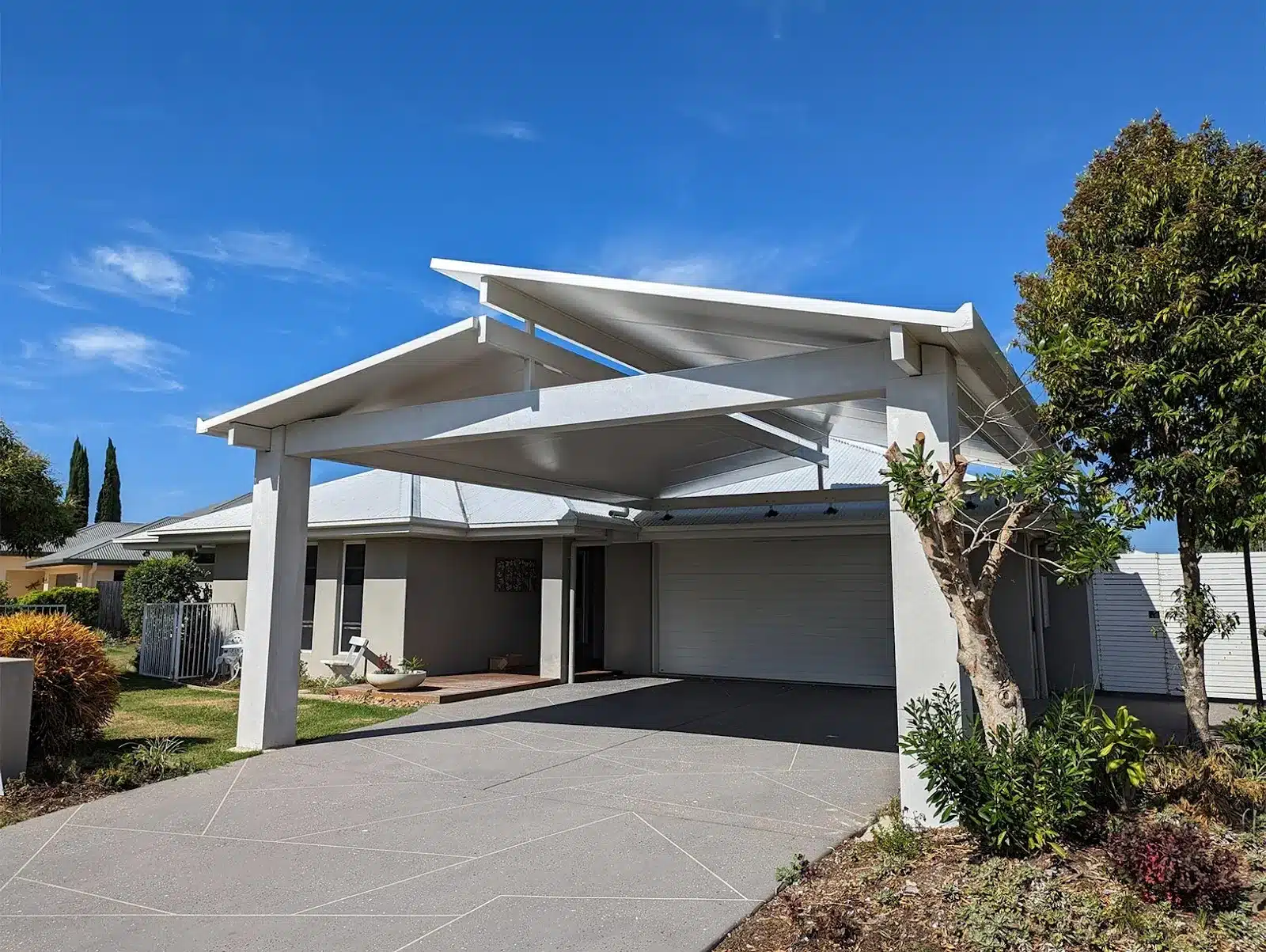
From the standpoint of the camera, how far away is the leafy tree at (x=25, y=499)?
761 inches

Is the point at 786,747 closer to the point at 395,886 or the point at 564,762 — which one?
the point at 564,762

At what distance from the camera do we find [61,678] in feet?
27.0

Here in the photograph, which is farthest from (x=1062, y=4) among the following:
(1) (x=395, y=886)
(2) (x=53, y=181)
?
(2) (x=53, y=181)

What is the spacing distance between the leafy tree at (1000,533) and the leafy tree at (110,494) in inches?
2213

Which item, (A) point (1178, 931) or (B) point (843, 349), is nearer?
(A) point (1178, 931)

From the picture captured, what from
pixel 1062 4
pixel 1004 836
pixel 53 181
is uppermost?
pixel 1062 4

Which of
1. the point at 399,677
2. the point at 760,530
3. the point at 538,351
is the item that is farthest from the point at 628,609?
the point at 538,351

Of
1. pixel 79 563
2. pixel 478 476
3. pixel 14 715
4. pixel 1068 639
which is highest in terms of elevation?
pixel 478 476

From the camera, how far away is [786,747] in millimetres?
9344

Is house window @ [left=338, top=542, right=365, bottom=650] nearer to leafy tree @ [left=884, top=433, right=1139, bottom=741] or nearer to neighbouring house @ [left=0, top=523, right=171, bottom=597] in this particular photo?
leafy tree @ [left=884, top=433, right=1139, bottom=741]

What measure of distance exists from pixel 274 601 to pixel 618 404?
16.1ft

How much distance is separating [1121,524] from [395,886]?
5.03 m

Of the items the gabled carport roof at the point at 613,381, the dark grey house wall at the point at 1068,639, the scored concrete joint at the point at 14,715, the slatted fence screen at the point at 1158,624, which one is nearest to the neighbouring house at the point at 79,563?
the gabled carport roof at the point at 613,381

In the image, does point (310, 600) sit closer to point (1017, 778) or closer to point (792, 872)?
point (792, 872)
